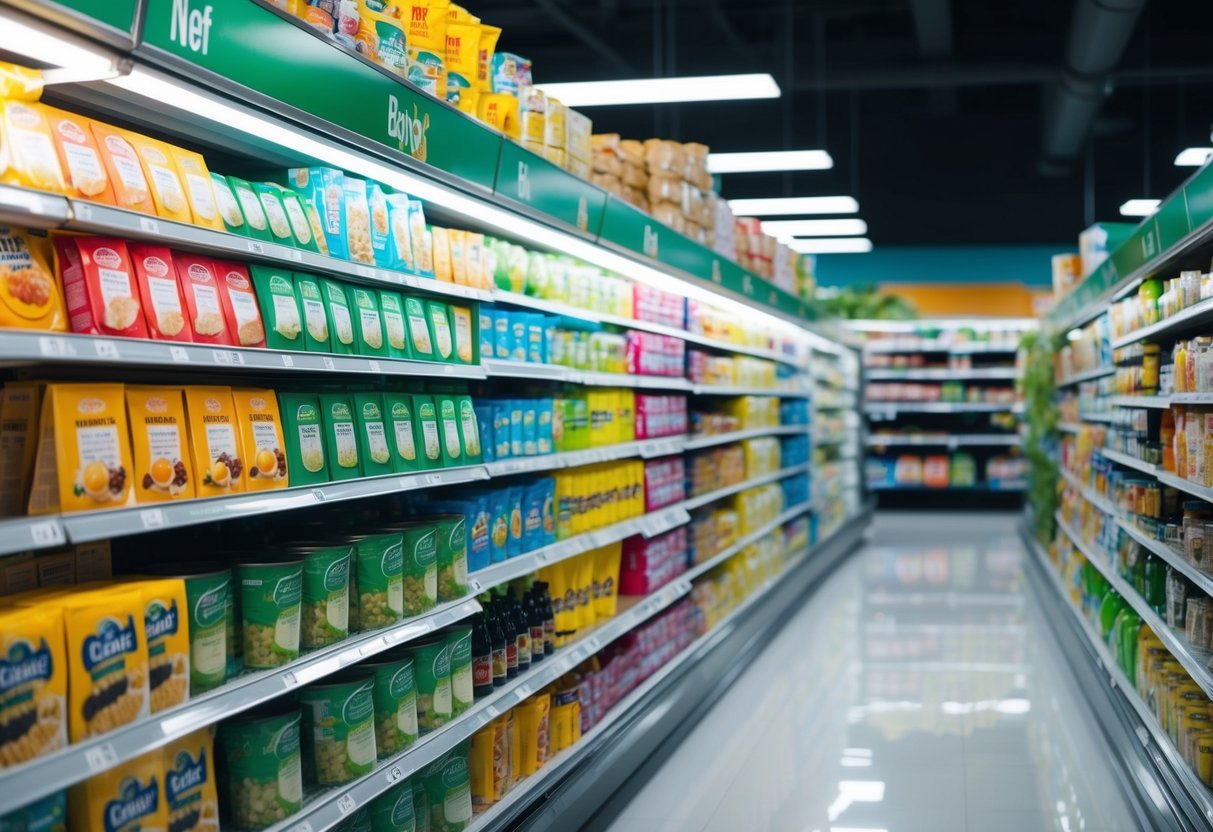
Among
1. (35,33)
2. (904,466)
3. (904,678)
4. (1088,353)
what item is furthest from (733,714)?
(904,466)

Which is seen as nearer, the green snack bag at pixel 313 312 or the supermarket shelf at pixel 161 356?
the supermarket shelf at pixel 161 356

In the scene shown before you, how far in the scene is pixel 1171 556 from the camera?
4.04 meters

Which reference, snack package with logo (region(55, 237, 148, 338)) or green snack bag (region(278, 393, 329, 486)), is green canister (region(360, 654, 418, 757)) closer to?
green snack bag (region(278, 393, 329, 486))

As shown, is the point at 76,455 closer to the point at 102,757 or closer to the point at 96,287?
the point at 96,287

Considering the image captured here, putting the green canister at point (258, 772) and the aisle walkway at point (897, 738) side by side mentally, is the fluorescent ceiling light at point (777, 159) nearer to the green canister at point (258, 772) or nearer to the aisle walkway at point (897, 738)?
the aisle walkway at point (897, 738)

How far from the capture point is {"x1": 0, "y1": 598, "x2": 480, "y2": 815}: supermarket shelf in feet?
5.54

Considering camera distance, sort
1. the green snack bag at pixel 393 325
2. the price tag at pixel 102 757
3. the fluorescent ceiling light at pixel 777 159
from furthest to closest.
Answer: the fluorescent ceiling light at pixel 777 159
the green snack bag at pixel 393 325
the price tag at pixel 102 757

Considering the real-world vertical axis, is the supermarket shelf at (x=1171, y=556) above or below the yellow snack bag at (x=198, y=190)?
below

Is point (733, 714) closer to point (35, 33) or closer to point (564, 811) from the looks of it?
point (564, 811)

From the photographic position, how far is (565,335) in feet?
14.1

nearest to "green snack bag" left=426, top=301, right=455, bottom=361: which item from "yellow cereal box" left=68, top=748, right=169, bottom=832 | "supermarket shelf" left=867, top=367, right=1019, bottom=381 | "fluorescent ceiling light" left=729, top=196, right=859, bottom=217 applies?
"yellow cereal box" left=68, top=748, right=169, bottom=832

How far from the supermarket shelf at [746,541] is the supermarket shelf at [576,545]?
0.30m

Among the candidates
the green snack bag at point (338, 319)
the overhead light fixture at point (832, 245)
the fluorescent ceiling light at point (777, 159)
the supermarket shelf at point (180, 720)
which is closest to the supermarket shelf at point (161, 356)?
the green snack bag at point (338, 319)

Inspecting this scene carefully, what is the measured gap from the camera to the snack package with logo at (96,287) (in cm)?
199
